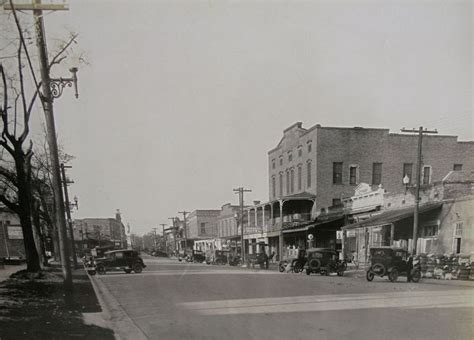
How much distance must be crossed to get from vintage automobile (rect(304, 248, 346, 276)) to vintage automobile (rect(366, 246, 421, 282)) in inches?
146

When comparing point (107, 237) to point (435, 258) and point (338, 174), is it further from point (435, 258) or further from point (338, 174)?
point (338, 174)

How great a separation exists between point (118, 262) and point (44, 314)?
50.1 ft

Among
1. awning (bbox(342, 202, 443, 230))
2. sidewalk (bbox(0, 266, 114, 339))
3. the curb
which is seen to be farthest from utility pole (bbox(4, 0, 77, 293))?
awning (bbox(342, 202, 443, 230))

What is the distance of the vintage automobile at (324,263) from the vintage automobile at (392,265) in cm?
371

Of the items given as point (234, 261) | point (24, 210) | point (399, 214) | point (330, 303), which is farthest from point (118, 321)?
point (234, 261)

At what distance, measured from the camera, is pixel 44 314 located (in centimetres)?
792

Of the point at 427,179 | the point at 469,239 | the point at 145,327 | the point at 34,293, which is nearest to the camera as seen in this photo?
the point at 145,327

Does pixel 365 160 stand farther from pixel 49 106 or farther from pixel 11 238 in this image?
pixel 11 238

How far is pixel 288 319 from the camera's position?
7887mm

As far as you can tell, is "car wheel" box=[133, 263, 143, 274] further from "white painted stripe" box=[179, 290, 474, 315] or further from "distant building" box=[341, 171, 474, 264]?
"white painted stripe" box=[179, 290, 474, 315]

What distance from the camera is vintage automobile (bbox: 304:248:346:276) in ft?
67.6

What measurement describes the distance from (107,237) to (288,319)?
16.5 metres

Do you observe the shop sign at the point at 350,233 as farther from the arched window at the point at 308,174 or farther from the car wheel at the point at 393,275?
the car wheel at the point at 393,275

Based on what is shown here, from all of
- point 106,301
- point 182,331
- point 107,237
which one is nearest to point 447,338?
point 182,331
